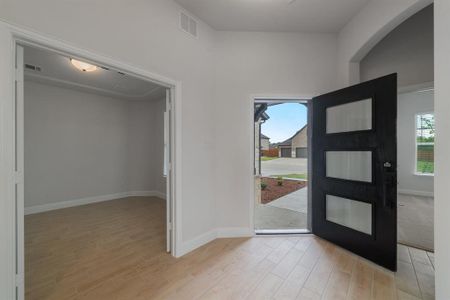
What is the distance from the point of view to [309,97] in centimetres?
280

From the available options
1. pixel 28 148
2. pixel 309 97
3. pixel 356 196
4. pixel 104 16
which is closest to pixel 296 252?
pixel 356 196

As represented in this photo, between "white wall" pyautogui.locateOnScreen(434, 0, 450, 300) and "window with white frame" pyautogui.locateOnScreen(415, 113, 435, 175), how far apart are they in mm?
5074

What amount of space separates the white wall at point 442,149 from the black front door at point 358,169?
0.46 meters

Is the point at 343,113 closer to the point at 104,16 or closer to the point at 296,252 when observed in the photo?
the point at 296,252

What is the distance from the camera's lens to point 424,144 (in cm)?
500

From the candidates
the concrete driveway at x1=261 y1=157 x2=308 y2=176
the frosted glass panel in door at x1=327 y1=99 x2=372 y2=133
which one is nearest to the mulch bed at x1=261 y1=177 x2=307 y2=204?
the concrete driveway at x1=261 y1=157 x2=308 y2=176

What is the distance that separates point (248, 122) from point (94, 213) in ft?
12.3

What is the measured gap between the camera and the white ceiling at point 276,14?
2.26m

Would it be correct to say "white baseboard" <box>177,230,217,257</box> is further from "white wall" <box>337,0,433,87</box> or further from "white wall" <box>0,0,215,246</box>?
"white wall" <box>337,0,433,87</box>
